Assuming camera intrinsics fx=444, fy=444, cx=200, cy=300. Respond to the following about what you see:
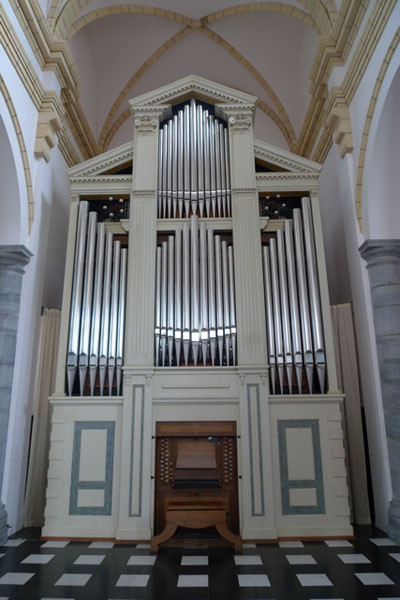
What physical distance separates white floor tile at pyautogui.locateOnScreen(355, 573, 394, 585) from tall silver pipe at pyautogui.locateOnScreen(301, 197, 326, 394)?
1.91 m

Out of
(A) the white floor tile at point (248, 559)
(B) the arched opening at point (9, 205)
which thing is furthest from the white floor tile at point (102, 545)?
(B) the arched opening at point (9, 205)

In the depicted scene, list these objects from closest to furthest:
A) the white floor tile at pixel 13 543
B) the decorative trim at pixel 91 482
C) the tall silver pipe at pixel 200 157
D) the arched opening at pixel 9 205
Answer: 1. the white floor tile at pixel 13 543
2. the decorative trim at pixel 91 482
3. the arched opening at pixel 9 205
4. the tall silver pipe at pixel 200 157

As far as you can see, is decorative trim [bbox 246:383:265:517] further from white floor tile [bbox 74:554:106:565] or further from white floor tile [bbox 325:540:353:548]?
white floor tile [bbox 74:554:106:565]

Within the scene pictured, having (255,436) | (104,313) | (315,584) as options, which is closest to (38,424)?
(104,313)

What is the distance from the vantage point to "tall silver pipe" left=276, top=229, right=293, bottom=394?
5.15 metres

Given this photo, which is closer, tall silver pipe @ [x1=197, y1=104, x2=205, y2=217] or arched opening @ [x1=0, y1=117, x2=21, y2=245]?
arched opening @ [x1=0, y1=117, x2=21, y2=245]

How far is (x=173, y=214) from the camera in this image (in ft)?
19.4

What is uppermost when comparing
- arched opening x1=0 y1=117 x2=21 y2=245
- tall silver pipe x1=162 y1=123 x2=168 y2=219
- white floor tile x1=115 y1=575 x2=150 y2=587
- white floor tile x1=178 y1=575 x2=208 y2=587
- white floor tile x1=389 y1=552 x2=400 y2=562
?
tall silver pipe x1=162 y1=123 x2=168 y2=219

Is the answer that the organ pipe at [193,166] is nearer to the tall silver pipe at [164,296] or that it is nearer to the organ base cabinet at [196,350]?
the organ base cabinet at [196,350]

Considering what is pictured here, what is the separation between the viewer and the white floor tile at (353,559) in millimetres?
3879

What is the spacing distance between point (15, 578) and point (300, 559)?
2.43 m

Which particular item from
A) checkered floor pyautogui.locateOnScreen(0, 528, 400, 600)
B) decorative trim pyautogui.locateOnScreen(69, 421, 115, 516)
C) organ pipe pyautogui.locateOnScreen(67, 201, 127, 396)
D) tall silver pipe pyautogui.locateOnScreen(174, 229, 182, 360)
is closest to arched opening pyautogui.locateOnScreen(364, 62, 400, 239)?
tall silver pipe pyautogui.locateOnScreen(174, 229, 182, 360)

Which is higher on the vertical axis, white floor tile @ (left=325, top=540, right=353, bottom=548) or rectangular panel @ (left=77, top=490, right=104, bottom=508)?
rectangular panel @ (left=77, top=490, right=104, bottom=508)

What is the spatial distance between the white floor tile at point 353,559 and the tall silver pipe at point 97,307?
3064 millimetres
